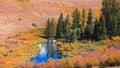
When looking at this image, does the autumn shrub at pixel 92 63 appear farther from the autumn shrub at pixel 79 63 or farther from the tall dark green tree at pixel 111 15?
the tall dark green tree at pixel 111 15

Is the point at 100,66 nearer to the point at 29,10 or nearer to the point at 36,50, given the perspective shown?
the point at 36,50

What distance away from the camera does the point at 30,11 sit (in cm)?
17000

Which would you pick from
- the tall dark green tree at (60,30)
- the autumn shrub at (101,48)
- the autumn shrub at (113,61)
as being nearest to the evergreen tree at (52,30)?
the tall dark green tree at (60,30)

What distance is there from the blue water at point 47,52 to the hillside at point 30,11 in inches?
631

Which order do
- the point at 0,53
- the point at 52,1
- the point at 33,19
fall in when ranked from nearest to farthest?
the point at 0,53 < the point at 33,19 < the point at 52,1

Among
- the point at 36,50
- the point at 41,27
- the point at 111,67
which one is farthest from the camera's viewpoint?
the point at 41,27

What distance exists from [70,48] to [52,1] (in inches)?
2990

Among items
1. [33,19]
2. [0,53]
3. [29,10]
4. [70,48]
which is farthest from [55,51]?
[29,10]

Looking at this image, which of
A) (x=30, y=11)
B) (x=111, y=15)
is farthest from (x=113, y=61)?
(x=30, y=11)

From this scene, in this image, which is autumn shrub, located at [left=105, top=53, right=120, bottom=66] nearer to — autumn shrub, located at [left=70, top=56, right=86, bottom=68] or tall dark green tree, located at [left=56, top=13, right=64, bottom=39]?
autumn shrub, located at [left=70, top=56, right=86, bottom=68]

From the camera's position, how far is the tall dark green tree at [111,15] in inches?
4975

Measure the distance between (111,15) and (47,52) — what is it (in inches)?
1097

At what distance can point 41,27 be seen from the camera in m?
148

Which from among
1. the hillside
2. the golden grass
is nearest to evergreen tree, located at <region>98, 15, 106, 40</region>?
the golden grass
